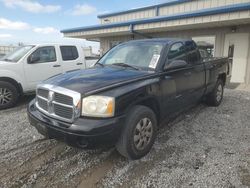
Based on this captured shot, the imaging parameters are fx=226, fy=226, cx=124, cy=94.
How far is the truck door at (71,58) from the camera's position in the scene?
7.17 m

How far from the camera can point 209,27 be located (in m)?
10.2

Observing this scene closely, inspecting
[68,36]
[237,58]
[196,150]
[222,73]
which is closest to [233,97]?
[222,73]

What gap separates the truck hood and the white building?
20.7 feet

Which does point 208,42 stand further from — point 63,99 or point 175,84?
point 63,99

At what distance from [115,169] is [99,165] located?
258 millimetres

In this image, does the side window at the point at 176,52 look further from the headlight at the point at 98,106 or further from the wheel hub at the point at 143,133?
the headlight at the point at 98,106

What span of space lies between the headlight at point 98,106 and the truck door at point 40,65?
4315 mm

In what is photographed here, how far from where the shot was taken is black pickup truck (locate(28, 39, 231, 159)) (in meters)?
2.79

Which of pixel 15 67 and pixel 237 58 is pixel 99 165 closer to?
pixel 15 67

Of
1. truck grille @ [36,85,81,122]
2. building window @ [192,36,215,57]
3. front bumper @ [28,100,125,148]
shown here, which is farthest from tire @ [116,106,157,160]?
building window @ [192,36,215,57]

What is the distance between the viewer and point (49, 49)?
22.6 ft

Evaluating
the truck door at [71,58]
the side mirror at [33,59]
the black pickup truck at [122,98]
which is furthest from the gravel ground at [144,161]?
the truck door at [71,58]

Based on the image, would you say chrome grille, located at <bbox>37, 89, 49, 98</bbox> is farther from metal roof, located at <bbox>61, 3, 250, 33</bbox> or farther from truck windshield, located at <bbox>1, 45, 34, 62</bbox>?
metal roof, located at <bbox>61, 3, 250, 33</bbox>

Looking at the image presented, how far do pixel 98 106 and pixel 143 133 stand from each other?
0.91 m
